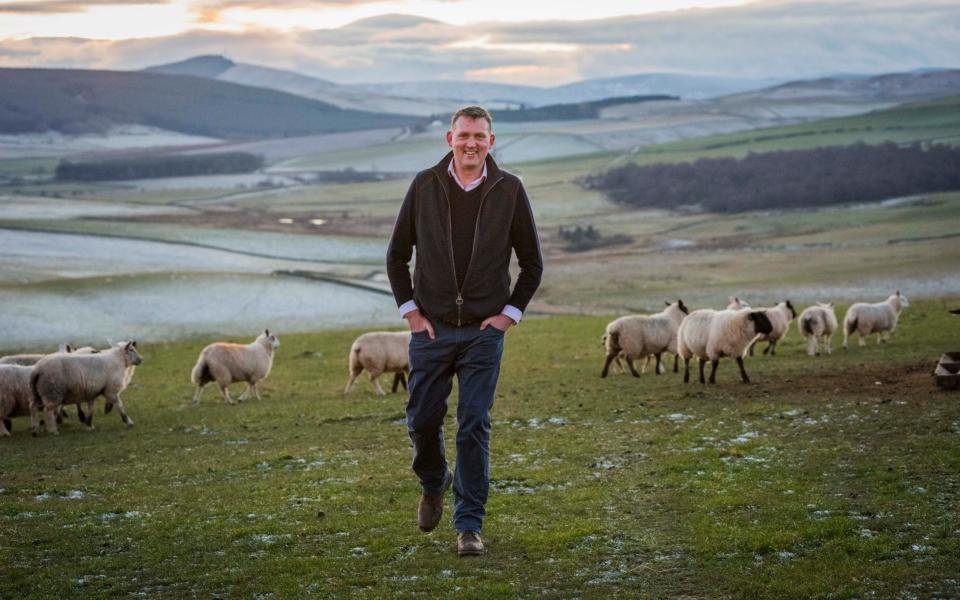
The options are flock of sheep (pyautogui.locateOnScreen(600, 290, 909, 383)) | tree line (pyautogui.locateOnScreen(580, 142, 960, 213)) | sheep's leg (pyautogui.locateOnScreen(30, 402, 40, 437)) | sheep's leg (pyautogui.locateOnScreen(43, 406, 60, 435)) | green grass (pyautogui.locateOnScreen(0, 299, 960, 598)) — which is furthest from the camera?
tree line (pyautogui.locateOnScreen(580, 142, 960, 213))

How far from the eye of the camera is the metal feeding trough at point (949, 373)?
54.9 feet

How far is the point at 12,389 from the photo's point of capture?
730 inches

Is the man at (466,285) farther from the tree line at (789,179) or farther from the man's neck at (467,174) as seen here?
the tree line at (789,179)

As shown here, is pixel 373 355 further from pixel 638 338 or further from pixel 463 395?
pixel 463 395

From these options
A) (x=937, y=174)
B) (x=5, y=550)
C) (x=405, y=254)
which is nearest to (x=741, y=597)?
(x=405, y=254)

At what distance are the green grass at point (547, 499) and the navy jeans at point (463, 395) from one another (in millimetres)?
508

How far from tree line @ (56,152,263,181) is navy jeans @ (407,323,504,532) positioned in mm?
165618

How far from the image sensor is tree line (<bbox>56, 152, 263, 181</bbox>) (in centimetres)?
16600

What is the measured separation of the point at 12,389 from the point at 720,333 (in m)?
13.1

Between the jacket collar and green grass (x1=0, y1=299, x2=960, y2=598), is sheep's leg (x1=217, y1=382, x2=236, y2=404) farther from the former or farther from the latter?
the jacket collar

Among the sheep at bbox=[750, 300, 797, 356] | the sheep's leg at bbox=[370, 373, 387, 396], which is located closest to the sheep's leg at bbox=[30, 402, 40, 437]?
the sheep's leg at bbox=[370, 373, 387, 396]

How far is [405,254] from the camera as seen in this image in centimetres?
916

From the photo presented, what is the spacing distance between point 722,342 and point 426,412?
1254 cm

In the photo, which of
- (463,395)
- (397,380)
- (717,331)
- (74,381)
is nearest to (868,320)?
(717,331)
